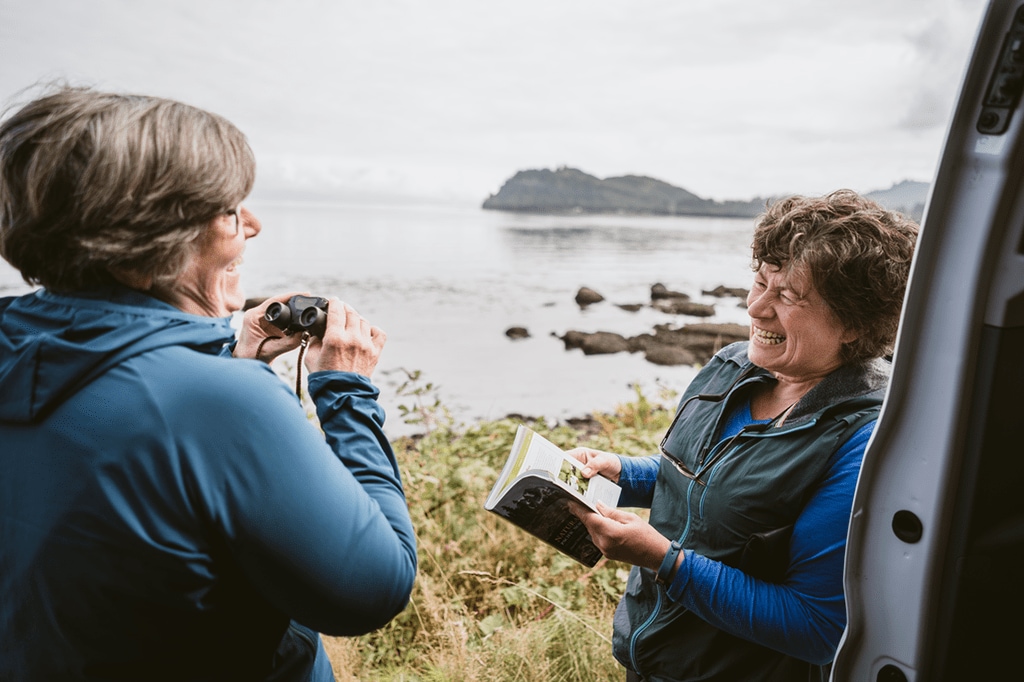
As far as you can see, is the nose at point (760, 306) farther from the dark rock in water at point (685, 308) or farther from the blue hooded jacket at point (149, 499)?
the dark rock in water at point (685, 308)

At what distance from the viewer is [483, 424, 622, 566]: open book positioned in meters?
1.86

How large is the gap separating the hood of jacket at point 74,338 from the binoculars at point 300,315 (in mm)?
399

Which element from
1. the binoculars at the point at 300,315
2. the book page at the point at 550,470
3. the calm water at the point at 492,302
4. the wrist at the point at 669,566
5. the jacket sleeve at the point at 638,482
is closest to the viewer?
the binoculars at the point at 300,315

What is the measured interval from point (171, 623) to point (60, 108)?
0.89 meters

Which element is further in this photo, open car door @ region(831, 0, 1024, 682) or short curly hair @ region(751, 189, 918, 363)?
short curly hair @ region(751, 189, 918, 363)

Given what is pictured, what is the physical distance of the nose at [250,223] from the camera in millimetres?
1442

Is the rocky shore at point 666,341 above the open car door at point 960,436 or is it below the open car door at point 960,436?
below

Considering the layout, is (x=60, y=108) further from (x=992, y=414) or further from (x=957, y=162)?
(x=992, y=414)

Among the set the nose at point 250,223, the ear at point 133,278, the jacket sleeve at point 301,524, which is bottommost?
the jacket sleeve at point 301,524

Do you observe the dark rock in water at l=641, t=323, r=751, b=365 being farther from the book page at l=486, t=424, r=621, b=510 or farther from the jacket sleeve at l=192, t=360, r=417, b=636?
the jacket sleeve at l=192, t=360, r=417, b=636

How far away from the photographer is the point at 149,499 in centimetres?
109

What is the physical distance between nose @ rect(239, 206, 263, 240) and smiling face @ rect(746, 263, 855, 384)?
1388 mm

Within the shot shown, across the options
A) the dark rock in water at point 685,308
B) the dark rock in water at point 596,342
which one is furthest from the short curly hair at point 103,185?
the dark rock in water at point 685,308

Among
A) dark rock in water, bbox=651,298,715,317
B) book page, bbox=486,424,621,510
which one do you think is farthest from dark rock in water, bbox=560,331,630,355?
book page, bbox=486,424,621,510
